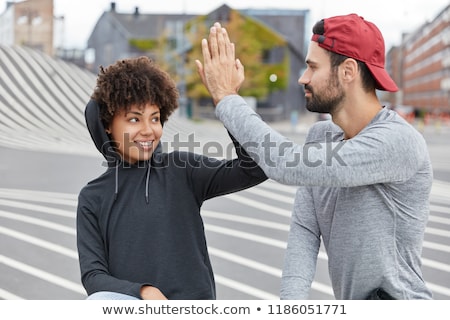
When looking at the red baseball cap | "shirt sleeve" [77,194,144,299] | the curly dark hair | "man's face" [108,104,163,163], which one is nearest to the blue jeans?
"shirt sleeve" [77,194,144,299]

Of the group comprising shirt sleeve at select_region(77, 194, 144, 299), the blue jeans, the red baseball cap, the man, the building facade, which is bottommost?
the blue jeans

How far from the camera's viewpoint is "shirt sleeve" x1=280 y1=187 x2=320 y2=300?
1577mm

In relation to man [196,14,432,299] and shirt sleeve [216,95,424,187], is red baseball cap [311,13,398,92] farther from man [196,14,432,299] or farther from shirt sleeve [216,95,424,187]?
shirt sleeve [216,95,424,187]

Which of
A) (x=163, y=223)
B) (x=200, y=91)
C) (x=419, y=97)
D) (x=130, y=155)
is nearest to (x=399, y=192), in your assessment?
(x=163, y=223)

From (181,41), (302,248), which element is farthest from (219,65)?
(181,41)

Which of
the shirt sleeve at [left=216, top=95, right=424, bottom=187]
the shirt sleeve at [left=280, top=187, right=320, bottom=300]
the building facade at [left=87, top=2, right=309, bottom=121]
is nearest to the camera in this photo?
the shirt sleeve at [left=216, top=95, right=424, bottom=187]

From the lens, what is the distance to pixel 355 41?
1.44m

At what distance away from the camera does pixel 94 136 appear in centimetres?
163

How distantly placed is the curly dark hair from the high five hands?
0.86 feet

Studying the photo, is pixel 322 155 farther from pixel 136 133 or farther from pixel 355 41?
pixel 136 133

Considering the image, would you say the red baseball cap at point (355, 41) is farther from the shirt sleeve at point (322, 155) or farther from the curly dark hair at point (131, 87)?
the curly dark hair at point (131, 87)

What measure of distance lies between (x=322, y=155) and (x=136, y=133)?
539 mm
